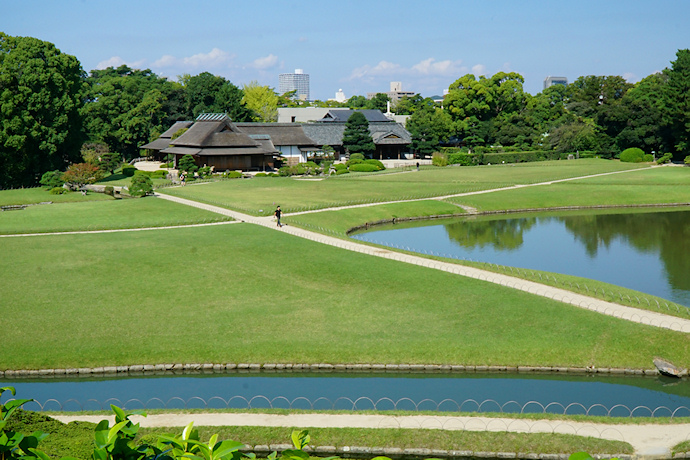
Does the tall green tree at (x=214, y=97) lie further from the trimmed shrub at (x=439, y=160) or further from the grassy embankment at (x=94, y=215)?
the grassy embankment at (x=94, y=215)

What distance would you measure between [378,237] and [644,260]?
587 inches

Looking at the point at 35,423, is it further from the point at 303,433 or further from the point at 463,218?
the point at 463,218

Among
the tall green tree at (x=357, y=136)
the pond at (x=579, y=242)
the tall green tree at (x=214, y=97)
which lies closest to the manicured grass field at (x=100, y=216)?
the pond at (x=579, y=242)

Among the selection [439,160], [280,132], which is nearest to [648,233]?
[439,160]

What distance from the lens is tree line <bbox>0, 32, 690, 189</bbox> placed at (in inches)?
2121

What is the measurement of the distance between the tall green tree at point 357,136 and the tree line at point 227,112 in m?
8.29

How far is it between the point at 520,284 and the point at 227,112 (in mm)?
69375

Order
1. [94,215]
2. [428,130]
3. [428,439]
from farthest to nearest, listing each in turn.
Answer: [428,130], [94,215], [428,439]

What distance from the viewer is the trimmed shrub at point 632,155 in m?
74.9

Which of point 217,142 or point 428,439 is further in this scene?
point 217,142

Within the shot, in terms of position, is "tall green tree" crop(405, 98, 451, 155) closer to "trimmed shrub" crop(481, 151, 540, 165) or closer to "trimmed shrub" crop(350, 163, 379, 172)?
"trimmed shrub" crop(481, 151, 540, 165)

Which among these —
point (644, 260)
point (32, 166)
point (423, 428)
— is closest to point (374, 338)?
point (423, 428)

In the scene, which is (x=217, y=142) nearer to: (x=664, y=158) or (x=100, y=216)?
(x=100, y=216)

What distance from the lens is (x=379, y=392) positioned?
56.7ft
